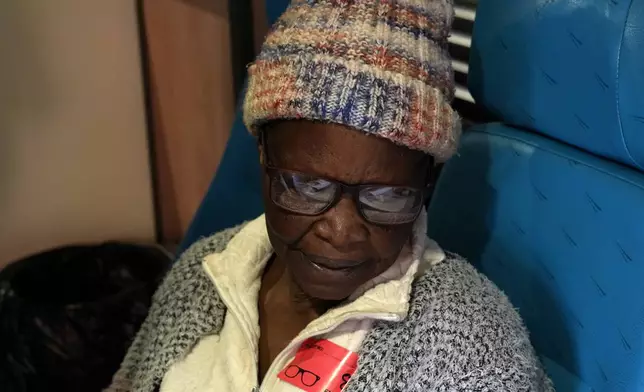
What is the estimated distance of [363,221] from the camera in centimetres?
90

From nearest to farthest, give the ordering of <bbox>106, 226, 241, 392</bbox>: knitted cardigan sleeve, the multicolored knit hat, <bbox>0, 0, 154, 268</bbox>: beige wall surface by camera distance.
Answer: the multicolored knit hat
<bbox>106, 226, 241, 392</bbox>: knitted cardigan sleeve
<bbox>0, 0, 154, 268</bbox>: beige wall surface

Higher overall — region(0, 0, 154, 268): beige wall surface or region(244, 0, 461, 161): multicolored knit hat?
region(244, 0, 461, 161): multicolored knit hat

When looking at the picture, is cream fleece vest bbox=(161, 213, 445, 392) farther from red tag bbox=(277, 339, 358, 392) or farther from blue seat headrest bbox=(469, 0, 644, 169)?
blue seat headrest bbox=(469, 0, 644, 169)

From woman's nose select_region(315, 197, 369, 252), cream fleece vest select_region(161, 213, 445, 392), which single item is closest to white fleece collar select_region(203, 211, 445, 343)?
cream fleece vest select_region(161, 213, 445, 392)

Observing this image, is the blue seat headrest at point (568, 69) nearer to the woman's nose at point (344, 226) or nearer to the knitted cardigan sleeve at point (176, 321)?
the woman's nose at point (344, 226)

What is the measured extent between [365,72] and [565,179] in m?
0.35

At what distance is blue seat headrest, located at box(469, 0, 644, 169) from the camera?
88cm

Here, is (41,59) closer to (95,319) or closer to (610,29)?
(95,319)

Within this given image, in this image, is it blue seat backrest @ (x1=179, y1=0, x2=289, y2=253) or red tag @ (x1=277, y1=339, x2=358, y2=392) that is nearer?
red tag @ (x1=277, y1=339, x2=358, y2=392)

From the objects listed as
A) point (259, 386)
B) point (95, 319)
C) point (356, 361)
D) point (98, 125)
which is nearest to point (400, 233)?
point (356, 361)

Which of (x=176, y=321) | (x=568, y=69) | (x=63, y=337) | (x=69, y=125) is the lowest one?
(x=63, y=337)

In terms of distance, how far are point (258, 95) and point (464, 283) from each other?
1.26 ft

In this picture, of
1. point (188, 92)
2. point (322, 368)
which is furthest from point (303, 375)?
point (188, 92)

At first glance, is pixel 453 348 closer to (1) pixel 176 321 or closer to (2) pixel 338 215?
(2) pixel 338 215
